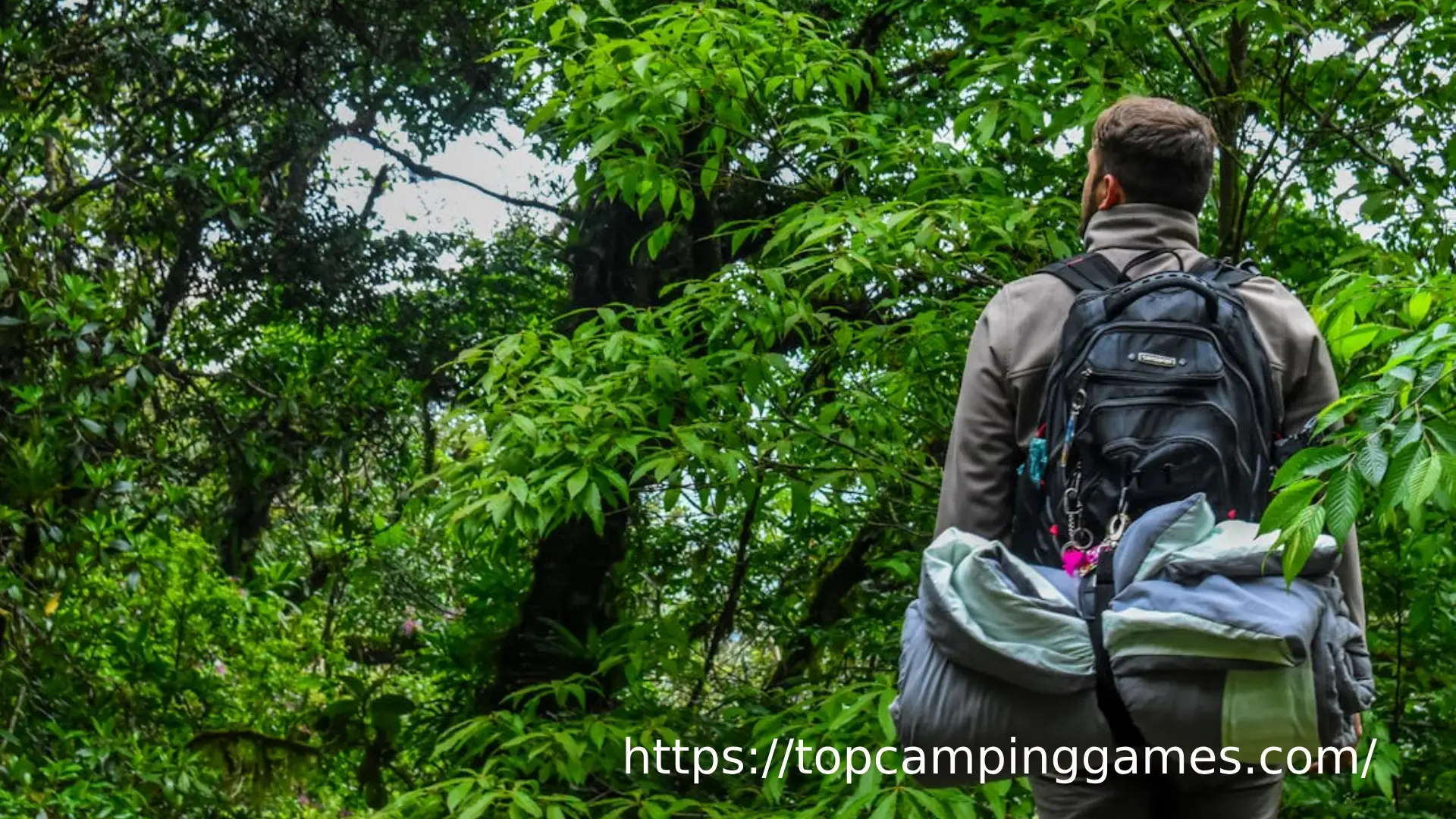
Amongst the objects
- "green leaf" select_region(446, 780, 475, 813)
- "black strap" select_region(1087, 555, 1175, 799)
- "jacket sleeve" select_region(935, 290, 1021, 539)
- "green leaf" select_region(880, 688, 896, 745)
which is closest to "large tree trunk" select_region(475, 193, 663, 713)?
"green leaf" select_region(446, 780, 475, 813)

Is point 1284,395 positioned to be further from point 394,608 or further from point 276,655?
point 394,608

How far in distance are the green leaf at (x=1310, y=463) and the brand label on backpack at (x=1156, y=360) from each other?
8.2 inches

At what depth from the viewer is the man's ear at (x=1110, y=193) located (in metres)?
1.88

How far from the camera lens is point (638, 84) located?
120 inches

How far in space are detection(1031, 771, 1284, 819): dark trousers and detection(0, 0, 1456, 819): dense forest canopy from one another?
32cm

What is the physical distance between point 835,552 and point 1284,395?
3.87 meters

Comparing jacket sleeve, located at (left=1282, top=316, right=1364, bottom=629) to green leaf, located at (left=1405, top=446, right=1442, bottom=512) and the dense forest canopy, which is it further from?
green leaf, located at (left=1405, top=446, right=1442, bottom=512)

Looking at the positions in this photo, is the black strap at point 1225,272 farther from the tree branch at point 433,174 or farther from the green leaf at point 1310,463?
the tree branch at point 433,174

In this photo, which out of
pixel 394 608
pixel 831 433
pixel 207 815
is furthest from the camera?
pixel 394 608

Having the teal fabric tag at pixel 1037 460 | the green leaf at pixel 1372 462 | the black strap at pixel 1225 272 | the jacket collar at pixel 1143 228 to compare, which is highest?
the jacket collar at pixel 1143 228

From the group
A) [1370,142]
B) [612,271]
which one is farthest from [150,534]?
[1370,142]

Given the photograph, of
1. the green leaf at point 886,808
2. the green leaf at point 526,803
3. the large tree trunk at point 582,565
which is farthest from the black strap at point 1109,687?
the large tree trunk at point 582,565

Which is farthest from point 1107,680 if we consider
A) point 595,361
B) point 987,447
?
point 595,361

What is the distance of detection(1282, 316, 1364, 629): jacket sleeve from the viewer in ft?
5.91
